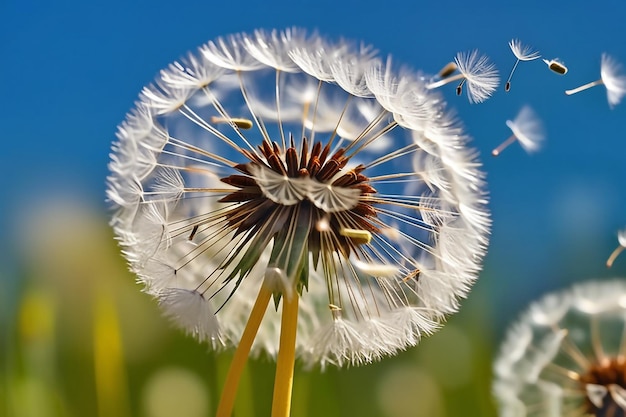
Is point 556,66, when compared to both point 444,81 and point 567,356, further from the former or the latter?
point 567,356

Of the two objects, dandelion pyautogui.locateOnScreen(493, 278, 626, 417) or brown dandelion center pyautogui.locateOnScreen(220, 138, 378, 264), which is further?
dandelion pyautogui.locateOnScreen(493, 278, 626, 417)

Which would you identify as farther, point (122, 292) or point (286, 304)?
point (122, 292)

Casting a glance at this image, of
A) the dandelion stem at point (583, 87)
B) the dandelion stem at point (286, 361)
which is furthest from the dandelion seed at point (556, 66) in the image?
the dandelion stem at point (286, 361)

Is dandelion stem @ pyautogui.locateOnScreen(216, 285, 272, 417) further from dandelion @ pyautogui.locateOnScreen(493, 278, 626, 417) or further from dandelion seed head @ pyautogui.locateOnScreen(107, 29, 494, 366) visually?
dandelion @ pyautogui.locateOnScreen(493, 278, 626, 417)

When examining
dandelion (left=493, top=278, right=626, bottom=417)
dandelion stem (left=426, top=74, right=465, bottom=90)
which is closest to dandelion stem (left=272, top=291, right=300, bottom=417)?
dandelion stem (left=426, top=74, right=465, bottom=90)

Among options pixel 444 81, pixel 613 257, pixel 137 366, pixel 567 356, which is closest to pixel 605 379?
pixel 567 356

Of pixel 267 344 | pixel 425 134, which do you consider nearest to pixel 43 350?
pixel 267 344

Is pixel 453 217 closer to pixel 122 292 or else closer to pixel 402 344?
pixel 402 344
